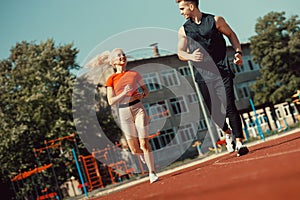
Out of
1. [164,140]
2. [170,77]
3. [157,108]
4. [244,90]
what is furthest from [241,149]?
[244,90]

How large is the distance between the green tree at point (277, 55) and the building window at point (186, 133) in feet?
25.0

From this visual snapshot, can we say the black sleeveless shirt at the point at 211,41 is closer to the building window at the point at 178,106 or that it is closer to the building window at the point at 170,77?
the building window at the point at 170,77

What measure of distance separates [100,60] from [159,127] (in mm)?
43231

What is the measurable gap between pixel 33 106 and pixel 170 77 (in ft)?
52.2

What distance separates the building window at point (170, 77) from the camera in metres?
51.7

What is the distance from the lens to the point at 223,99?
6.64m

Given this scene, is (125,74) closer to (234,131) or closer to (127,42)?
(234,131)

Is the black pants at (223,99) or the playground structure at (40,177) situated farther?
the playground structure at (40,177)

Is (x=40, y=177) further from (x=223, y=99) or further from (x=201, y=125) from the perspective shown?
(x=223, y=99)

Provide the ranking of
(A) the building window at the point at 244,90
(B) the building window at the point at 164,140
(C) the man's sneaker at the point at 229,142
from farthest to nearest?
(A) the building window at the point at 244,90 → (B) the building window at the point at 164,140 → (C) the man's sneaker at the point at 229,142

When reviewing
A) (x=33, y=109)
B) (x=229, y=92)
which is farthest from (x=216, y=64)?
(x=33, y=109)

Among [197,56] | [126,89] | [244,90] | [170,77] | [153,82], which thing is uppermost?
[170,77]

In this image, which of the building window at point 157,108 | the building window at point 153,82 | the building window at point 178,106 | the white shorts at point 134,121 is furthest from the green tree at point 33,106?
the white shorts at point 134,121

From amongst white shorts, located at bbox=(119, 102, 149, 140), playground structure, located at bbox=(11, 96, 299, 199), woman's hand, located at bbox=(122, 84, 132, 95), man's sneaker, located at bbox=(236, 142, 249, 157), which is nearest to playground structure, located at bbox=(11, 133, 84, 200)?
playground structure, located at bbox=(11, 96, 299, 199)
